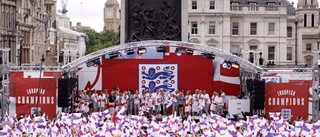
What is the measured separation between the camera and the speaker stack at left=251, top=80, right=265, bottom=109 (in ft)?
148

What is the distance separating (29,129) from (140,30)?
975 inches

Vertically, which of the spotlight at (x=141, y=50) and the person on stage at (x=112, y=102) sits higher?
the spotlight at (x=141, y=50)

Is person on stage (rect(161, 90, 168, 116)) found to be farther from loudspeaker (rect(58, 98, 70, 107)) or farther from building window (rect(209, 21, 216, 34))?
building window (rect(209, 21, 216, 34))

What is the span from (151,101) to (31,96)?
7.09 meters

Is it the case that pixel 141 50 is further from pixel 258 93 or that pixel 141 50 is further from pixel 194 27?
pixel 194 27

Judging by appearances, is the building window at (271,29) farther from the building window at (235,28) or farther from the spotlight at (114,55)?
the spotlight at (114,55)

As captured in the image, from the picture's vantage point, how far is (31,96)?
152ft

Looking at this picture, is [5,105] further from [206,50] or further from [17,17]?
[17,17]

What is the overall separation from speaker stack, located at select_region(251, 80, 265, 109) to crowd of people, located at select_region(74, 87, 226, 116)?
4.01 meters

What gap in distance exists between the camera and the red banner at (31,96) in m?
46.1

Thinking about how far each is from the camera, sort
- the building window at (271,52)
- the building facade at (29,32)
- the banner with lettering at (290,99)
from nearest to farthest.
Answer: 1. the banner with lettering at (290,99)
2. the building facade at (29,32)
3. the building window at (271,52)

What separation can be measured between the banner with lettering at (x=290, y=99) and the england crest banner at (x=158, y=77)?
7901 mm

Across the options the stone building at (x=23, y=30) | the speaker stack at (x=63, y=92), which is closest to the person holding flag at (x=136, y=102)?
the speaker stack at (x=63, y=92)

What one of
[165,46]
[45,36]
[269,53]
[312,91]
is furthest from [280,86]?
[45,36]
